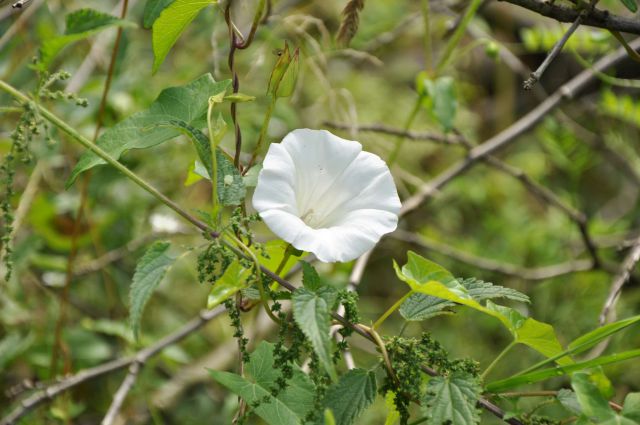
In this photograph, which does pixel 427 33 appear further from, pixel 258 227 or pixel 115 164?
pixel 258 227

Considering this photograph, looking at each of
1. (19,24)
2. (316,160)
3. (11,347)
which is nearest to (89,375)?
(11,347)

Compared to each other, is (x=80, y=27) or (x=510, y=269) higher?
(x=80, y=27)

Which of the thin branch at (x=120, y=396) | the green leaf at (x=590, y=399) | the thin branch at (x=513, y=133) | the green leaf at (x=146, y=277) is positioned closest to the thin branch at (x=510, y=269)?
the thin branch at (x=513, y=133)

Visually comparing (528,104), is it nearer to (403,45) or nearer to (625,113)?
(403,45)

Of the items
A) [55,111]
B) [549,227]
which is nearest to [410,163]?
[549,227]

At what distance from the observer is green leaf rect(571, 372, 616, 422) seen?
0.81 meters

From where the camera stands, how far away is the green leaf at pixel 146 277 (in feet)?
2.46

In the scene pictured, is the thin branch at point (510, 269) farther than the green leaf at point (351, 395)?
Yes

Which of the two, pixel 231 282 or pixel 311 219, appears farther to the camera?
pixel 311 219

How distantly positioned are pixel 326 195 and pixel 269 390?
30 cm

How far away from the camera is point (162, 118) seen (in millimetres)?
951

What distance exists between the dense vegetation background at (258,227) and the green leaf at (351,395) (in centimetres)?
76

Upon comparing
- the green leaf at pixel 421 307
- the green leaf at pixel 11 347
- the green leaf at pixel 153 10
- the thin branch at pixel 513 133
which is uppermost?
the green leaf at pixel 153 10

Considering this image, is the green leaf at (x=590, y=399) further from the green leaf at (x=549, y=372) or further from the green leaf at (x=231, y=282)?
the green leaf at (x=231, y=282)
